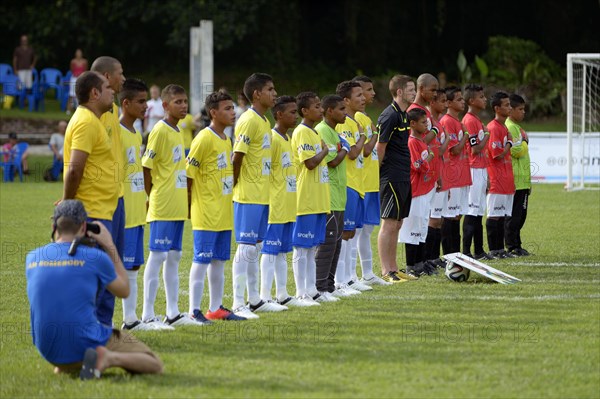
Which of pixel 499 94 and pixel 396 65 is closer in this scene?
pixel 499 94

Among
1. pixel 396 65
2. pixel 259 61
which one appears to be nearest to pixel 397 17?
pixel 396 65

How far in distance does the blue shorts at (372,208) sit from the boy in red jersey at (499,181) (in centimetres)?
276

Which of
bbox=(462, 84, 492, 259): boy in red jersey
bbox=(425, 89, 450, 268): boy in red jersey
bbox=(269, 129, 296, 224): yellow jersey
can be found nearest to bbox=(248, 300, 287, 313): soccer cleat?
bbox=(269, 129, 296, 224): yellow jersey

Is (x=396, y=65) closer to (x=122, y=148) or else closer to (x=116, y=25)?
(x=116, y=25)

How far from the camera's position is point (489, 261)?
45.9 ft

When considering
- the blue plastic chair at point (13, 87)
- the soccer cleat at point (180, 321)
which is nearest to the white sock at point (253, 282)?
the soccer cleat at point (180, 321)

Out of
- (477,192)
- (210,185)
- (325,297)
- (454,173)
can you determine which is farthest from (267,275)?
(477,192)

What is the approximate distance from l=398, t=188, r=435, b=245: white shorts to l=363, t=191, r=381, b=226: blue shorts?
0.54m

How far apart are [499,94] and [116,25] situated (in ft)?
81.3

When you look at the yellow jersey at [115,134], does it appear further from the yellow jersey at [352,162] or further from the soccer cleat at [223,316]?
the yellow jersey at [352,162]

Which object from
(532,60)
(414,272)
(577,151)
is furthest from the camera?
(532,60)

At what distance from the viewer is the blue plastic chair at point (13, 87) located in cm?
3288

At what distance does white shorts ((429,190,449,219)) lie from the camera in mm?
13367

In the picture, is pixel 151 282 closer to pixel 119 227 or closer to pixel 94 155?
pixel 119 227
